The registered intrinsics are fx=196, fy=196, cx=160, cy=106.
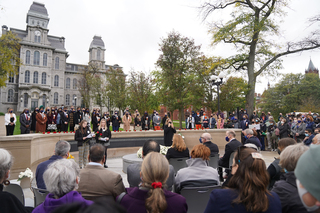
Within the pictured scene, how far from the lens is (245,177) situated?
6.60 feet

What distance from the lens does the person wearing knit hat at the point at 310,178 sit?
1.10 meters

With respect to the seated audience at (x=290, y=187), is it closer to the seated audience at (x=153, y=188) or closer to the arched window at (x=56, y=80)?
the seated audience at (x=153, y=188)

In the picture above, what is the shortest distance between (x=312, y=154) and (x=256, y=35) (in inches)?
857

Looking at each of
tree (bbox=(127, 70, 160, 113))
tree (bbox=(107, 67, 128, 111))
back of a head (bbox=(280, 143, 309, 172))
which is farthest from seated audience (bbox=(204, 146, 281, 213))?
tree (bbox=(107, 67, 128, 111))

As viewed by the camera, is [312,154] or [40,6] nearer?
[312,154]

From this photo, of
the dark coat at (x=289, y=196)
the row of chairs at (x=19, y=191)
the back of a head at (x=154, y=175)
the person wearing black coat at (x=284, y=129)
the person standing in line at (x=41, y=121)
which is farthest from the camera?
the person standing in line at (x=41, y=121)

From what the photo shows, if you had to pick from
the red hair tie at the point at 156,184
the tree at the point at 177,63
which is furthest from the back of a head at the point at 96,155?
the tree at the point at 177,63

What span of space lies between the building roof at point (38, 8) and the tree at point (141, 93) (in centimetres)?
4217

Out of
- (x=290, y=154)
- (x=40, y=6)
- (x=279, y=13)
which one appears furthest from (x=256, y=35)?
(x=40, y=6)

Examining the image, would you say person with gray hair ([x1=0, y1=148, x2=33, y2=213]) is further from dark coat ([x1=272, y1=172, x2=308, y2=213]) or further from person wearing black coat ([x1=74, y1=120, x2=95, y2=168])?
person wearing black coat ([x1=74, y1=120, x2=95, y2=168])

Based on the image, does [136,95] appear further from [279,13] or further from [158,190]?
[158,190]

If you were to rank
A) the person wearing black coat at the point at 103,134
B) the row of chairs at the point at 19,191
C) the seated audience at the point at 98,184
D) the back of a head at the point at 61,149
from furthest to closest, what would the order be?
the person wearing black coat at the point at 103,134
the back of a head at the point at 61,149
the row of chairs at the point at 19,191
the seated audience at the point at 98,184

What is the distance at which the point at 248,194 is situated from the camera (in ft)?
6.31

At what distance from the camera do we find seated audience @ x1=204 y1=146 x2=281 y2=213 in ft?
6.25
